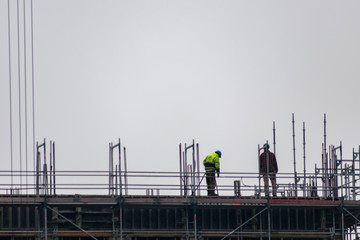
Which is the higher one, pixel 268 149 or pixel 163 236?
pixel 268 149

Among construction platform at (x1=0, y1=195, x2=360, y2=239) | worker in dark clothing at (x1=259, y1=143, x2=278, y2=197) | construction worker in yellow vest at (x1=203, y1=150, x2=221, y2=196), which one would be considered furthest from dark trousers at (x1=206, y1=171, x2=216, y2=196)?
worker in dark clothing at (x1=259, y1=143, x2=278, y2=197)

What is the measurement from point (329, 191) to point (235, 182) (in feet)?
14.5

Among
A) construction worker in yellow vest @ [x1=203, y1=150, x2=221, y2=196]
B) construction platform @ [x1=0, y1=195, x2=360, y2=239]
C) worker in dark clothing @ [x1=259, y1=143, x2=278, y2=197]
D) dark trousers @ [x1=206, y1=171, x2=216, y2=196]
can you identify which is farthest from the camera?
worker in dark clothing @ [x1=259, y1=143, x2=278, y2=197]

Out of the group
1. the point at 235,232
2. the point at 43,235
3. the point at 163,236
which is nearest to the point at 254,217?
the point at 235,232

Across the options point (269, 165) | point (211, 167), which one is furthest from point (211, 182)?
point (269, 165)

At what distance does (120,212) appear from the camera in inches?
1987

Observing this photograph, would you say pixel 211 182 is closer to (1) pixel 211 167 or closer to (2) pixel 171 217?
(1) pixel 211 167

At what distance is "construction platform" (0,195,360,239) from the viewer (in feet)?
165

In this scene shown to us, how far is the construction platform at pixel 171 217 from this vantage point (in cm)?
5044

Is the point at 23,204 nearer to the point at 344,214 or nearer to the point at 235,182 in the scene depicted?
the point at 235,182

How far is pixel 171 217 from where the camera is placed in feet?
171

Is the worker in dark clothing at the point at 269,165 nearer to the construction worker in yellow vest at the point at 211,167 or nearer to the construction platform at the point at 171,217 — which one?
the construction platform at the point at 171,217

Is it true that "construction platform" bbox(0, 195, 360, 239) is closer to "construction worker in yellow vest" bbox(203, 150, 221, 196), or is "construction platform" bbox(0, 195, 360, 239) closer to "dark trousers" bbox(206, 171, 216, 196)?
"dark trousers" bbox(206, 171, 216, 196)

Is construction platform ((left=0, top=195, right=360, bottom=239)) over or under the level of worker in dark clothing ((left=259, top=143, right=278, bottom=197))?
under
